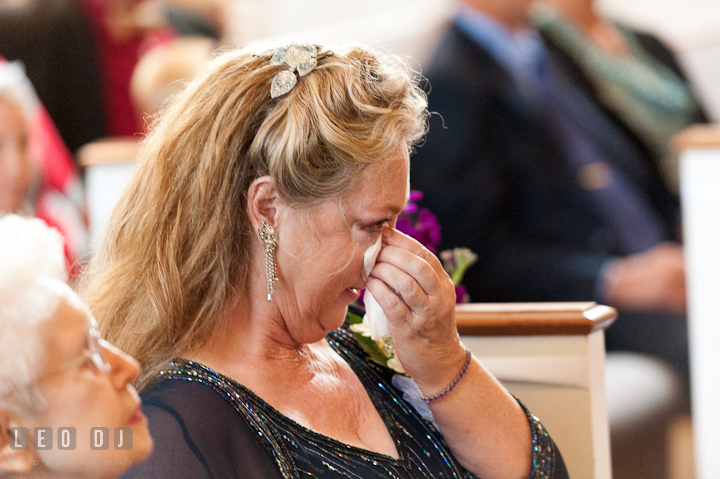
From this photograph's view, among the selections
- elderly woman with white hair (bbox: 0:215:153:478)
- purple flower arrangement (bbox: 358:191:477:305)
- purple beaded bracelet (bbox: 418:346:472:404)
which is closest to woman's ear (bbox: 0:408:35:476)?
elderly woman with white hair (bbox: 0:215:153:478)

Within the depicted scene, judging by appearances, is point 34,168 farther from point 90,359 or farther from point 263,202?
point 90,359

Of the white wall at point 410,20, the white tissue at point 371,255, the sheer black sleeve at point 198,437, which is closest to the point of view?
the sheer black sleeve at point 198,437

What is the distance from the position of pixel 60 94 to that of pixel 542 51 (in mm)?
2412

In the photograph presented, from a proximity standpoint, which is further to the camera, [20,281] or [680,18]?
[680,18]

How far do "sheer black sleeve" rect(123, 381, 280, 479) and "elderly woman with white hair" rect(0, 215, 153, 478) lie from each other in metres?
0.23

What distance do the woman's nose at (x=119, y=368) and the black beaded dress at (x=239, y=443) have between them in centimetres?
16

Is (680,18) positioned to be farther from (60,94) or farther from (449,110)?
(60,94)

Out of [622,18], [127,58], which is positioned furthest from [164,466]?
[622,18]

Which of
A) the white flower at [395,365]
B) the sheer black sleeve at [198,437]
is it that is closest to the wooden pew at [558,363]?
the white flower at [395,365]

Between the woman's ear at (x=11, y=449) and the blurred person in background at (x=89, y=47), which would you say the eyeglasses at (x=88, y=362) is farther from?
the blurred person in background at (x=89, y=47)

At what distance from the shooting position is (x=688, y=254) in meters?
2.63

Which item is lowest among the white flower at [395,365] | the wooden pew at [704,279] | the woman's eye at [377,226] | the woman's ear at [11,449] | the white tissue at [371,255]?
the wooden pew at [704,279]

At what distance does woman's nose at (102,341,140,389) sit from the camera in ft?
1.98

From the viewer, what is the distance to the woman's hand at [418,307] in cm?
104
